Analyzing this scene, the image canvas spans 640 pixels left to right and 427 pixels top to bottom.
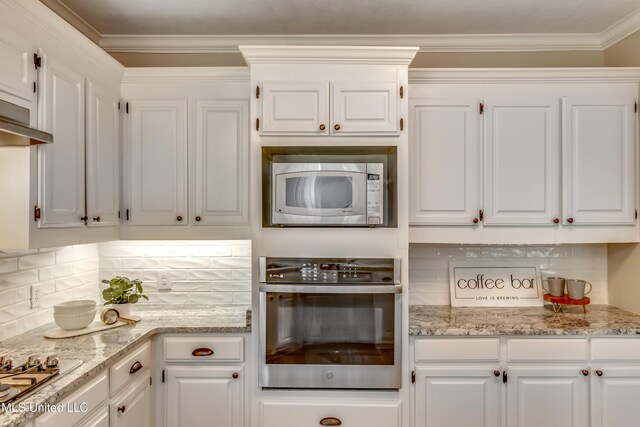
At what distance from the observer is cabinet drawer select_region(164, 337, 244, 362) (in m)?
2.22

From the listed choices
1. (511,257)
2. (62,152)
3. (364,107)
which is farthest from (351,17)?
(511,257)

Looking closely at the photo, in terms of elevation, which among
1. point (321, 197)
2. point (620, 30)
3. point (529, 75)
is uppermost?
Result: point (620, 30)

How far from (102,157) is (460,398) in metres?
2.30

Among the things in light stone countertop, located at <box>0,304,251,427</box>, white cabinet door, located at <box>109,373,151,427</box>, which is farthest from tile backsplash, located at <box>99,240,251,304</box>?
white cabinet door, located at <box>109,373,151,427</box>

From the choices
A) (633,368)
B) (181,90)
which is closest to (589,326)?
(633,368)

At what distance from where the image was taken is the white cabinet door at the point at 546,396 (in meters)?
2.22

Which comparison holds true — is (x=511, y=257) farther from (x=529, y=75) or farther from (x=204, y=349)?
(x=204, y=349)

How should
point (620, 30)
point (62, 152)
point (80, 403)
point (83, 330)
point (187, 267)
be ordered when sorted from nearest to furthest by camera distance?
point (80, 403) < point (62, 152) < point (83, 330) < point (620, 30) < point (187, 267)

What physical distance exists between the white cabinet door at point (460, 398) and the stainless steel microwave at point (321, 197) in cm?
91

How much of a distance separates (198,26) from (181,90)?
0.48 metres

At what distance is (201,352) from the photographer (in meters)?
2.21

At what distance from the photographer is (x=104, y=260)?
2.72 meters

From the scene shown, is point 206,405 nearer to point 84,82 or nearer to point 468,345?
point 468,345

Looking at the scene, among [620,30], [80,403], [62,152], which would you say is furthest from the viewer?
[620,30]
